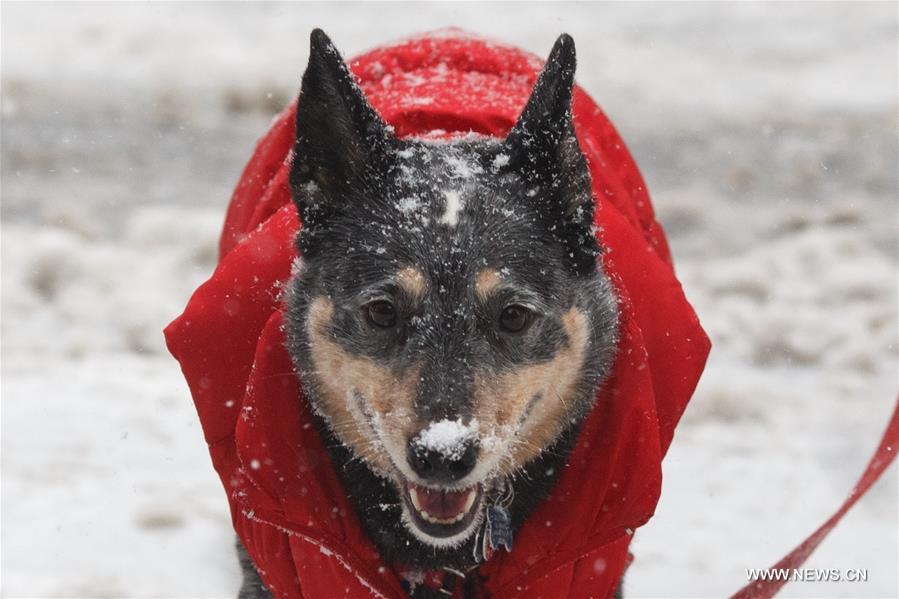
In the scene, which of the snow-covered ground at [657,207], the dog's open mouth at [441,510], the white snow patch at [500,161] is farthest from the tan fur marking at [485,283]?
the snow-covered ground at [657,207]

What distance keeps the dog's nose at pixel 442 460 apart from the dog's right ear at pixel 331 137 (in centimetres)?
75

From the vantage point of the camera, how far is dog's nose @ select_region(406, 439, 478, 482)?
236 cm

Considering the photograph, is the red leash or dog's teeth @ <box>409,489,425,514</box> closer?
dog's teeth @ <box>409,489,425,514</box>

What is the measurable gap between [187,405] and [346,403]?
237 centimetres

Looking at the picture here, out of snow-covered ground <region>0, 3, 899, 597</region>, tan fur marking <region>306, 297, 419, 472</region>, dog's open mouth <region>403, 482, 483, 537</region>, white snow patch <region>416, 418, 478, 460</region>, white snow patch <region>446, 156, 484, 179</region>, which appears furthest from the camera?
snow-covered ground <region>0, 3, 899, 597</region>

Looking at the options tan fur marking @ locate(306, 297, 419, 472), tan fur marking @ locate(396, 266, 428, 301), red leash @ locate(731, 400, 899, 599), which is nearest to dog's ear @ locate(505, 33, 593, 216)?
tan fur marking @ locate(396, 266, 428, 301)

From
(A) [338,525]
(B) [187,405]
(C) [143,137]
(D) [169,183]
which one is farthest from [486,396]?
(C) [143,137]

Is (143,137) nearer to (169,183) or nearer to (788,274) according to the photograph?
(169,183)

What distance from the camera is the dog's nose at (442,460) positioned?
2.36m

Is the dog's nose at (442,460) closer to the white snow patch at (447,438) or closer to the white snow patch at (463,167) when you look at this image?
the white snow patch at (447,438)

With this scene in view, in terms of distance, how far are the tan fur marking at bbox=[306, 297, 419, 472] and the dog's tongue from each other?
0.15 m

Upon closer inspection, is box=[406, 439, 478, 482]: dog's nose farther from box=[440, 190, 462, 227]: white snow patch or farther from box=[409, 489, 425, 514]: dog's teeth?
box=[440, 190, 462, 227]: white snow patch

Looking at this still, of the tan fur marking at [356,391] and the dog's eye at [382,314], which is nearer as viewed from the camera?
the tan fur marking at [356,391]

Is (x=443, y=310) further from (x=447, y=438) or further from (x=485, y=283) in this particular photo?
(x=447, y=438)
